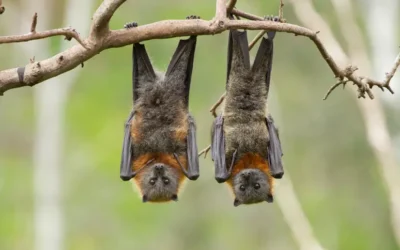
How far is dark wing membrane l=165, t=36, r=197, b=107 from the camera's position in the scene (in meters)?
9.94

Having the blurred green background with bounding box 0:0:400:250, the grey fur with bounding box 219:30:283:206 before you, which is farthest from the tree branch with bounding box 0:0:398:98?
the blurred green background with bounding box 0:0:400:250

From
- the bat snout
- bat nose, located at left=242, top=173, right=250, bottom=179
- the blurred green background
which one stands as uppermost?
the blurred green background

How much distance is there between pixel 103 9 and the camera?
7.43m

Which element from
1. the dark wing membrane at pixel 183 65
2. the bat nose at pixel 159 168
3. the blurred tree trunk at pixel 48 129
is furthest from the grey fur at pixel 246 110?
the blurred tree trunk at pixel 48 129

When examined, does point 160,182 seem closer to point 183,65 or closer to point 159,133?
point 159,133

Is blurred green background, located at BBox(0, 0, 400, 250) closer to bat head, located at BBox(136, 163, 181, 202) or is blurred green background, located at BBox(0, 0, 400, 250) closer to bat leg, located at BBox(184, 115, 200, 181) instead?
bat head, located at BBox(136, 163, 181, 202)

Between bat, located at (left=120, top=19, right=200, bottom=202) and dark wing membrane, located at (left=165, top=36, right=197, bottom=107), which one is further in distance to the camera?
bat, located at (left=120, top=19, right=200, bottom=202)

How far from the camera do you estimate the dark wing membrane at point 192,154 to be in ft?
32.8

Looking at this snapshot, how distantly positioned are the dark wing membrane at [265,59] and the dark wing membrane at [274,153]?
1.83 feet

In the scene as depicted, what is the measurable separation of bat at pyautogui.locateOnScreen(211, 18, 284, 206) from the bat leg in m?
0.27

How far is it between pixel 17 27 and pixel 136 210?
29.7 ft

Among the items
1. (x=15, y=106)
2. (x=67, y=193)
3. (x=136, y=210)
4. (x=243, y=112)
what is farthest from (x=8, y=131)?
(x=243, y=112)

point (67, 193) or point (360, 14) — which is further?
point (67, 193)

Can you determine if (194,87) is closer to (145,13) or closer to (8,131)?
(145,13)
